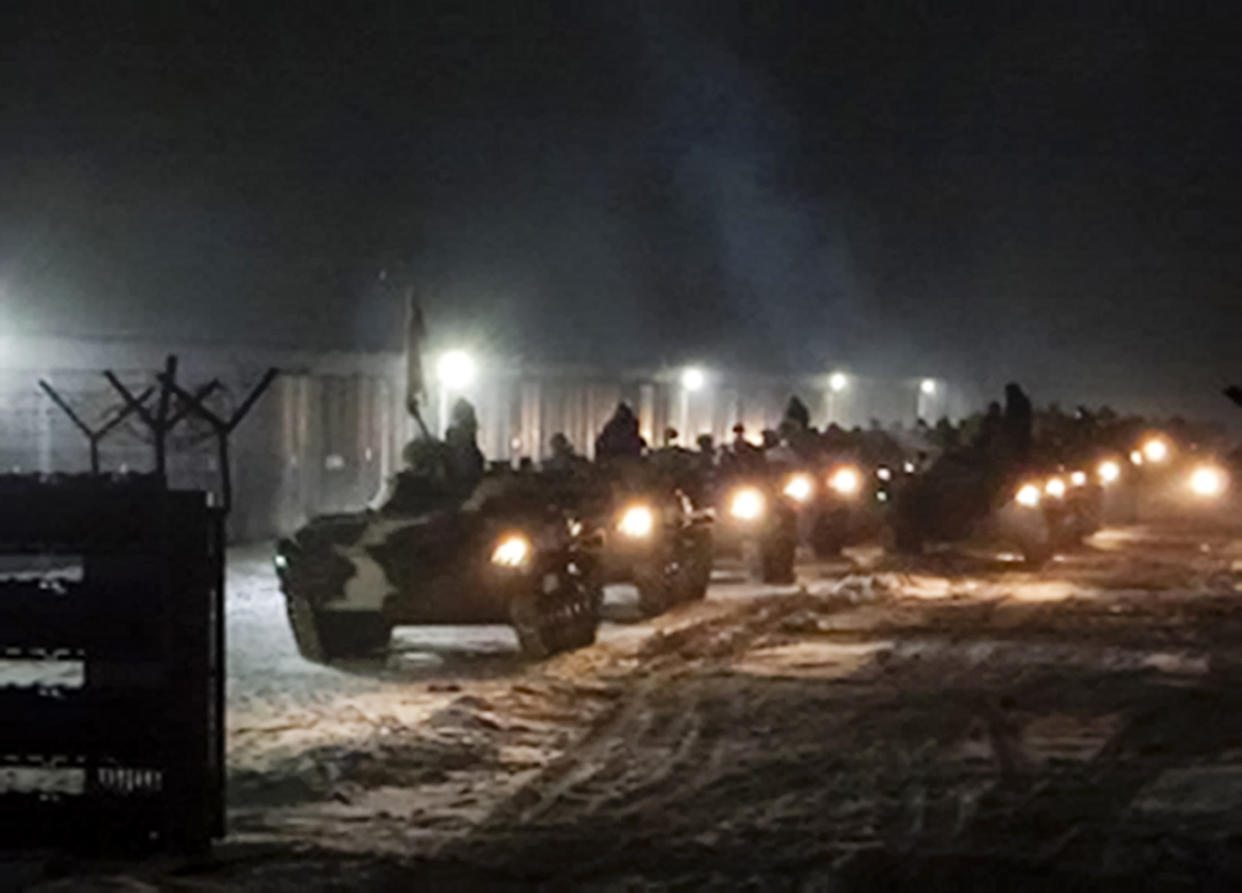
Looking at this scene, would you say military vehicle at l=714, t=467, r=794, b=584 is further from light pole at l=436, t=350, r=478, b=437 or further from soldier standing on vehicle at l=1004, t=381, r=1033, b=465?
light pole at l=436, t=350, r=478, b=437

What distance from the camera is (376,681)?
52.7 feet

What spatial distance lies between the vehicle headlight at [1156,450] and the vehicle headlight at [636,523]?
25817mm

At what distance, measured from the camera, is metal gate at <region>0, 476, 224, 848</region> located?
948cm

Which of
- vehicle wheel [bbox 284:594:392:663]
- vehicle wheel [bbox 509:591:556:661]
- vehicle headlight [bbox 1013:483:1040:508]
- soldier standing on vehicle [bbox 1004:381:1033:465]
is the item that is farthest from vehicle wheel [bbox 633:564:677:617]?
soldier standing on vehicle [bbox 1004:381:1033:465]

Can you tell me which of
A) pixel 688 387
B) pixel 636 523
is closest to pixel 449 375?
pixel 636 523

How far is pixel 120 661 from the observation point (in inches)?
377

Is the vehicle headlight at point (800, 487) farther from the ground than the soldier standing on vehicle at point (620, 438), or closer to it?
closer to it

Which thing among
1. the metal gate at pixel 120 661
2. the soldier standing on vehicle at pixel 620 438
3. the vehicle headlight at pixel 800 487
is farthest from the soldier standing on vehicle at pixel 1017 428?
the metal gate at pixel 120 661

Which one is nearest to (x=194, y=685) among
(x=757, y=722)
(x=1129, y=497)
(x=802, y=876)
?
(x=802, y=876)

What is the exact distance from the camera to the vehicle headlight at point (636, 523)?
20984 millimetres

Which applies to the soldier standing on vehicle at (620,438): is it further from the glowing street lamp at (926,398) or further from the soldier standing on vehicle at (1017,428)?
the glowing street lamp at (926,398)

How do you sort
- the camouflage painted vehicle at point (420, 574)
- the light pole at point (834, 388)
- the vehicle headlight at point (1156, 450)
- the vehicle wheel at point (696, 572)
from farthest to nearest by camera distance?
1. the light pole at point (834, 388)
2. the vehicle headlight at point (1156, 450)
3. the vehicle wheel at point (696, 572)
4. the camouflage painted vehicle at point (420, 574)

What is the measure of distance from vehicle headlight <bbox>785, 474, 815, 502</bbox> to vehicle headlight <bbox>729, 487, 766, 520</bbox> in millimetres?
2439

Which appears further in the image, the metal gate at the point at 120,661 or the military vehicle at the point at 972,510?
the military vehicle at the point at 972,510
